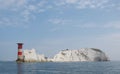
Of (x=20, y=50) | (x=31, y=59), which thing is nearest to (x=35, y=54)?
A: (x=31, y=59)

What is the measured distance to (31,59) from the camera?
198 metres

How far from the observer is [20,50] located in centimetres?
2656

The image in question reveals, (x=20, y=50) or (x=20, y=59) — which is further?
(x=20, y=50)

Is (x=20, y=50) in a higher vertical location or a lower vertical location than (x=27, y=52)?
lower

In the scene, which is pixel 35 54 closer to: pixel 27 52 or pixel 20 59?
pixel 27 52

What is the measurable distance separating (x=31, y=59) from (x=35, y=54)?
4.49 m

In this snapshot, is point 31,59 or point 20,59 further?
point 31,59

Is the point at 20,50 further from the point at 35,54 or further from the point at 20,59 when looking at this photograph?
the point at 35,54

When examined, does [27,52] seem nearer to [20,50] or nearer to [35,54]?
[35,54]

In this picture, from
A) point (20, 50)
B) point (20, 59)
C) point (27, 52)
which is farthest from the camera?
point (27, 52)

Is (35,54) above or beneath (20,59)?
above

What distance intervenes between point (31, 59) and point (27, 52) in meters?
8.29

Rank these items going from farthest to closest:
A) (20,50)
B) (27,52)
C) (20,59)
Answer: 1. (27,52)
2. (20,50)
3. (20,59)

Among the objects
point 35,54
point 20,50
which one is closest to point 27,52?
point 35,54
